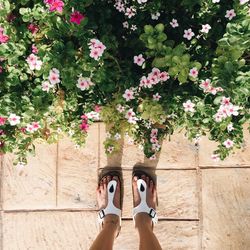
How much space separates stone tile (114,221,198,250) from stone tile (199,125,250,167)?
1.55 feet

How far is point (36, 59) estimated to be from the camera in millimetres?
2400

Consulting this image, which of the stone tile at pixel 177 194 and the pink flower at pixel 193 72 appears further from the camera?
the stone tile at pixel 177 194

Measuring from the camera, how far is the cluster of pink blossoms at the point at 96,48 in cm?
224

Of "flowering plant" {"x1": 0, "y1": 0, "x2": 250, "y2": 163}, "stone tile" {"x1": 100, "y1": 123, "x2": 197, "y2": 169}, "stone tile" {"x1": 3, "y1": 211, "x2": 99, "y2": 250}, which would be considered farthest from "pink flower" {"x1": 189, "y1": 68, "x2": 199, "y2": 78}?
"stone tile" {"x1": 3, "y1": 211, "x2": 99, "y2": 250}

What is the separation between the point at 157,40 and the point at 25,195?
5.68ft

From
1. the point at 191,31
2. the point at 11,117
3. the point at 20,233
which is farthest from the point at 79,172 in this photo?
the point at 191,31

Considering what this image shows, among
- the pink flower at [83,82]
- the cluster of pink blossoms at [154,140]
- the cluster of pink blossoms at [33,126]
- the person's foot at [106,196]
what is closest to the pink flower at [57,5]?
the pink flower at [83,82]

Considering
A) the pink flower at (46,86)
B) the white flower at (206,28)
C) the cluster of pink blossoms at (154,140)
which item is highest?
the white flower at (206,28)

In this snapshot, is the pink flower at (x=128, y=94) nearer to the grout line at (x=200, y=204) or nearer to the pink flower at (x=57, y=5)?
the pink flower at (x=57, y=5)

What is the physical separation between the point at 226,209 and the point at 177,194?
379 millimetres

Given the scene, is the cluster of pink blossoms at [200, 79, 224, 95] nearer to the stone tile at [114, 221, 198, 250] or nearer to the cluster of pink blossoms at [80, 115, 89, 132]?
the cluster of pink blossoms at [80, 115, 89, 132]

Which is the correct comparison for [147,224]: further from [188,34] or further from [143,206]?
[188,34]

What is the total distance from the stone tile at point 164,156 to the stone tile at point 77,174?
0.30 ft

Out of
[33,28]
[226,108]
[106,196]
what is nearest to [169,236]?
[106,196]
